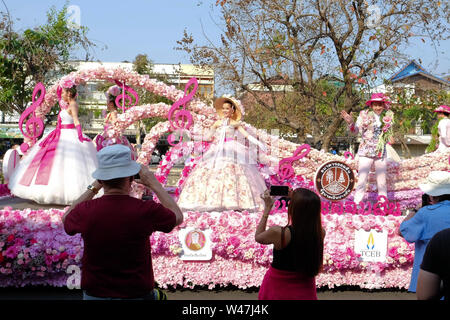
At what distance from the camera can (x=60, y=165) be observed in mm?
8102

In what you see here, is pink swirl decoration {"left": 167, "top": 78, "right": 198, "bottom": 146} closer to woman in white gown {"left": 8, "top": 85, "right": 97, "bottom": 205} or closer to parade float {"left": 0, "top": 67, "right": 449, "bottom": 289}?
woman in white gown {"left": 8, "top": 85, "right": 97, "bottom": 205}

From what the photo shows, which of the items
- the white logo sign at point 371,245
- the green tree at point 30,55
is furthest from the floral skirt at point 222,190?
the green tree at point 30,55

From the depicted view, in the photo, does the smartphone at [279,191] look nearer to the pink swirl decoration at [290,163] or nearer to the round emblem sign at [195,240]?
the round emblem sign at [195,240]

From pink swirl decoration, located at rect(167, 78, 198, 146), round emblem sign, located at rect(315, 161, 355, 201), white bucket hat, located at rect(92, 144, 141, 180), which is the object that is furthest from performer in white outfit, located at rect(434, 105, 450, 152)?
white bucket hat, located at rect(92, 144, 141, 180)

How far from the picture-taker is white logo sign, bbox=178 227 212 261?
539 cm

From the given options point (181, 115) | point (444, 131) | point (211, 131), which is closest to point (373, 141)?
point (444, 131)

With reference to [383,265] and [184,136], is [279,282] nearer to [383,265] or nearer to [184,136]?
[383,265]

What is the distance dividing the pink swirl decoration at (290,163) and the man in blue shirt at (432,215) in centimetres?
407

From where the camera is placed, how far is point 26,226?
5.42m

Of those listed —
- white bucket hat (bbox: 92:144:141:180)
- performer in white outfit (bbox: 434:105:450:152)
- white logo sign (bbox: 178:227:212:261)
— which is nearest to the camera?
white bucket hat (bbox: 92:144:141:180)

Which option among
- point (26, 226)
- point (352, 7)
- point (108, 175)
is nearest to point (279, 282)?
point (108, 175)

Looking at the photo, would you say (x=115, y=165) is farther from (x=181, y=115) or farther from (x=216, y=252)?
(x=181, y=115)

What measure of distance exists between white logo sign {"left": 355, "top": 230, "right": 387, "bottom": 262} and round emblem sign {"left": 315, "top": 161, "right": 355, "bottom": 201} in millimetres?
1455

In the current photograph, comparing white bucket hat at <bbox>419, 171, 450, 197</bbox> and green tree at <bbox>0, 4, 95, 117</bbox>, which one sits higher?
green tree at <bbox>0, 4, 95, 117</bbox>
